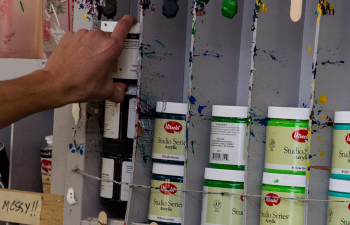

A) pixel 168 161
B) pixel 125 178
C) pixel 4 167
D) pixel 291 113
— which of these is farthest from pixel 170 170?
pixel 4 167

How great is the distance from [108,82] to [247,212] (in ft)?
1.70

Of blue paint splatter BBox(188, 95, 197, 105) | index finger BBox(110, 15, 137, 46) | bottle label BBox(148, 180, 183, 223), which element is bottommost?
bottle label BBox(148, 180, 183, 223)

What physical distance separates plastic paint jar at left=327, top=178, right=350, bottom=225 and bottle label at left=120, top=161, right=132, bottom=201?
0.57 metres

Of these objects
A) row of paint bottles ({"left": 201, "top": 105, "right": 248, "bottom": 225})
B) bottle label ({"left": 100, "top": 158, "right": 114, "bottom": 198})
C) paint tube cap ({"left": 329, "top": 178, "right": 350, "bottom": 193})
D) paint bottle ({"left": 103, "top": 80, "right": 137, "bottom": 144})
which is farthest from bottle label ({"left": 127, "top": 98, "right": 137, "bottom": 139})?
paint tube cap ({"left": 329, "top": 178, "right": 350, "bottom": 193})

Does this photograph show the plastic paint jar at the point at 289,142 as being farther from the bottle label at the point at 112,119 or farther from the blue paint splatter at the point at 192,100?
the bottle label at the point at 112,119

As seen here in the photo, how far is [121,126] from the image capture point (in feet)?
3.74

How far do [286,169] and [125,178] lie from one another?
48 cm

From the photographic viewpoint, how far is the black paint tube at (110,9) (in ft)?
3.92

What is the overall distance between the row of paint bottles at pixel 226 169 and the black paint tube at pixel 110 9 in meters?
0.48

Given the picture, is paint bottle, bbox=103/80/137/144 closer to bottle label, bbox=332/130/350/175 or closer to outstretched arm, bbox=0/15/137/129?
outstretched arm, bbox=0/15/137/129

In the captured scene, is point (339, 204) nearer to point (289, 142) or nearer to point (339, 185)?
point (339, 185)

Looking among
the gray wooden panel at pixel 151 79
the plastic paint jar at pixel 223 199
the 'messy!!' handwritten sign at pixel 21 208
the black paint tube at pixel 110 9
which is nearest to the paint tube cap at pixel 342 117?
the plastic paint jar at pixel 223 199

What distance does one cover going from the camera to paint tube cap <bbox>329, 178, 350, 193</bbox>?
0.89 metres

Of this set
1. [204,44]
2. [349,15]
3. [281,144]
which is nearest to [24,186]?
[204,44]
